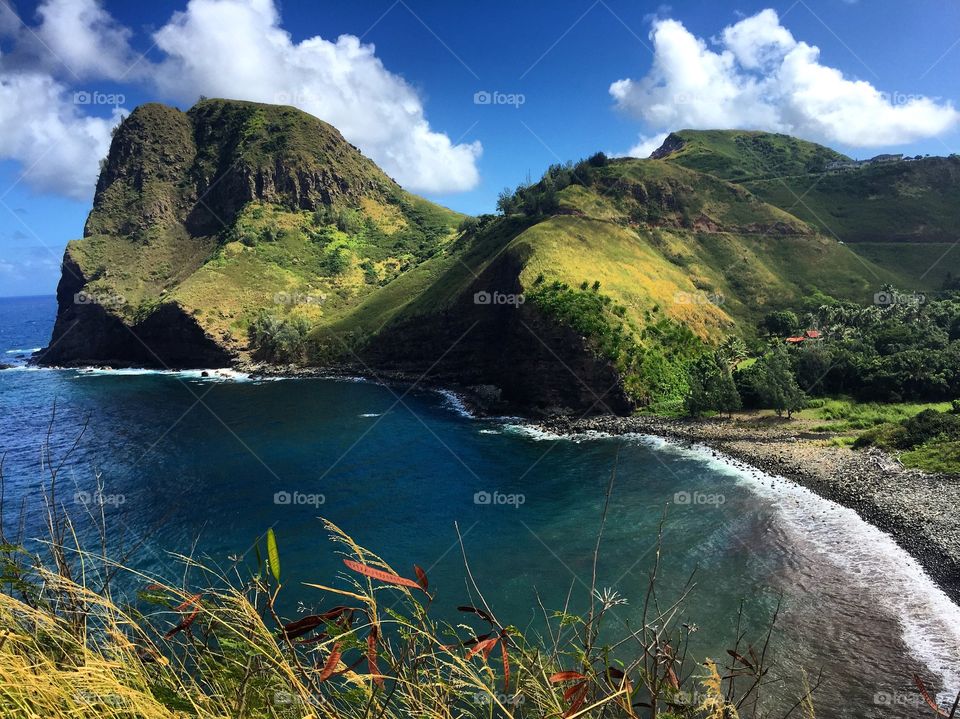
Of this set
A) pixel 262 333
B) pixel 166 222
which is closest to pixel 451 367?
pixel 262 333

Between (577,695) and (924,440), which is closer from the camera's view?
(577,695)

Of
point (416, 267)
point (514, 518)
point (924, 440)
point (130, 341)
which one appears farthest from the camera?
point (416, 267)

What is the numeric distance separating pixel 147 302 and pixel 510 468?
3874 inches

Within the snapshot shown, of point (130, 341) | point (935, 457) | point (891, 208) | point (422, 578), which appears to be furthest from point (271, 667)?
point (891, 208)
